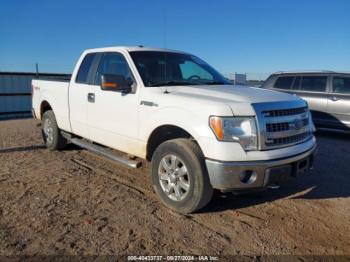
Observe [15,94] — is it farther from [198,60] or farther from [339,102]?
[339,102]

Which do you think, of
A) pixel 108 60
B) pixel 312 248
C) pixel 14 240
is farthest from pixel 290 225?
pixel 108 60

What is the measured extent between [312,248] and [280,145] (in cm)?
112

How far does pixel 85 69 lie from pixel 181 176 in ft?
9.75

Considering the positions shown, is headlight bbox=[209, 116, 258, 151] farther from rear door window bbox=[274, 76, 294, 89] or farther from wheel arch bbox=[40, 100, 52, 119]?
rear door window bbox=[274, 76, 294, 89]

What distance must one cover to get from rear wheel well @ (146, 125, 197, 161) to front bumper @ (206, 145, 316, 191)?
612mm

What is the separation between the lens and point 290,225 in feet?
12.8

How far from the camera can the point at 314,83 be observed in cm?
983

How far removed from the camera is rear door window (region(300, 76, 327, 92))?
9.63 metres

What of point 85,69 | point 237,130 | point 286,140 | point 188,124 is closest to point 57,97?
point 85,69

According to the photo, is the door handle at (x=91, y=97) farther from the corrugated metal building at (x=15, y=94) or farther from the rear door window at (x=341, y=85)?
the corrugated metal building at (x=15, y=94)

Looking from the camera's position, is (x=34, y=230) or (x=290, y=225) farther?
(x=290, y=225)

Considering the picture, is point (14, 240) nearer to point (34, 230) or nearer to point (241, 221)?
point (34, 230)

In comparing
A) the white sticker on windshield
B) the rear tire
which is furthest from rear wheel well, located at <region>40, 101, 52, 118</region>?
the white sticker on windshield

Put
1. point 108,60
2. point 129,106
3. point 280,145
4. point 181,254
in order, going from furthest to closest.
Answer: point 108,60
point 129,106
point 280,145
point 181,254
